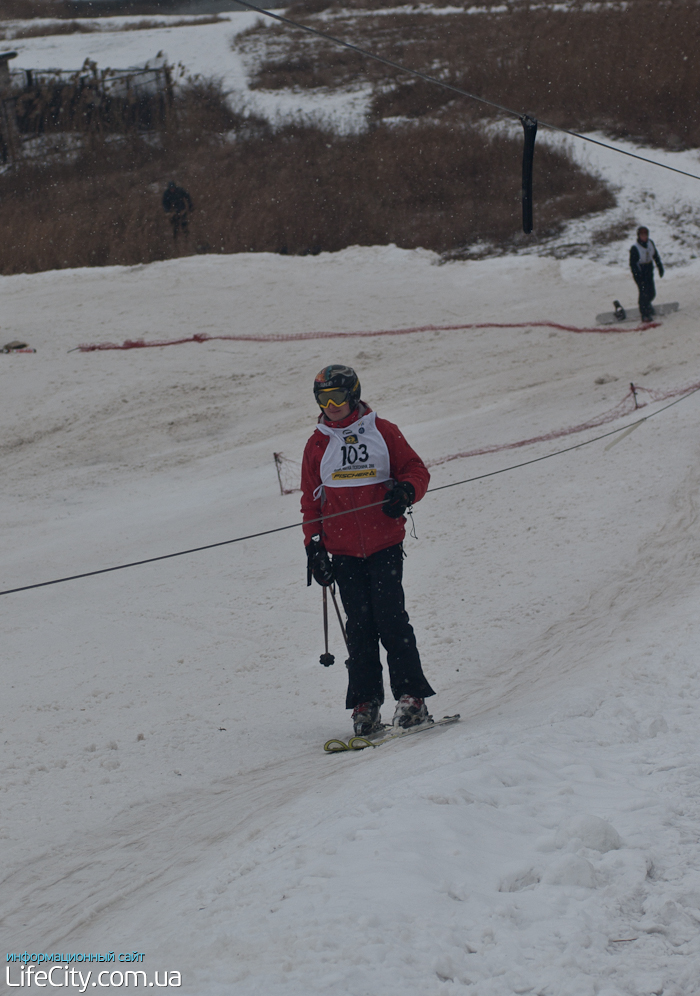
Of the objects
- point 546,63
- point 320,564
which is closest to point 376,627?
point 320,564

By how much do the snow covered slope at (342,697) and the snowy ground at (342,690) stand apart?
0.02 metres

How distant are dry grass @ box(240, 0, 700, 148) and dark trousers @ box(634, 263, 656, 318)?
9275mm

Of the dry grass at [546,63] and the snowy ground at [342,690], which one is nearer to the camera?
the snowy ground at [342,690]

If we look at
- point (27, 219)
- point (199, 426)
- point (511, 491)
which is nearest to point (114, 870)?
point (511, 491)

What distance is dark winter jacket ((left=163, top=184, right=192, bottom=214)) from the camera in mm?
20781

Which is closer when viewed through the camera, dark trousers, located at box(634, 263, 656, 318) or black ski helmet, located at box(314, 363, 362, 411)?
black ski helmet, located at box(314, 363, 362, 411)

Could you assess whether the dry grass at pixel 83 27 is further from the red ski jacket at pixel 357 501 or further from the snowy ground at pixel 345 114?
the red ski jacket at pixel 357 501

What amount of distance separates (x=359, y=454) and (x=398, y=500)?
385 millimetres

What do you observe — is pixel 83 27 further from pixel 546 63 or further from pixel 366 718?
pixel 366 718

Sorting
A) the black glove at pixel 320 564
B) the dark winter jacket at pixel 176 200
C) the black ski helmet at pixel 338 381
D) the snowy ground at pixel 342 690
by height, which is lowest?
the snowy ground at pixel 342 690

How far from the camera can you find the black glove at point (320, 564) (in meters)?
4.79

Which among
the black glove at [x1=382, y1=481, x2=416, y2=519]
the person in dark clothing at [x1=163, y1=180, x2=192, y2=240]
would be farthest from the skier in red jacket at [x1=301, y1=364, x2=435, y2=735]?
the person in dark clothing at [x1=163, y1=180, x2=192, y2=240]

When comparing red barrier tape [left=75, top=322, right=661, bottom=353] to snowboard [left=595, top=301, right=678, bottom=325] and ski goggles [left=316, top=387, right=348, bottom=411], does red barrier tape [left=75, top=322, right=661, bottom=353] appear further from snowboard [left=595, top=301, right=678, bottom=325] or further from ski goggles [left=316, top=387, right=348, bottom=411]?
ski goggles [left=316, top=387, right=348, bottom=411]

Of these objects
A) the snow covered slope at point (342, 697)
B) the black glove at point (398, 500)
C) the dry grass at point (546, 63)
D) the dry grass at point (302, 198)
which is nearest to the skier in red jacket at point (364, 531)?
the black glove at point (398, 500)
